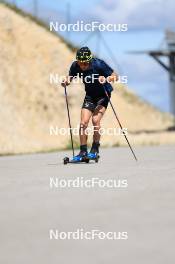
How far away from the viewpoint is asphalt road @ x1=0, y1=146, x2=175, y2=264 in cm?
525

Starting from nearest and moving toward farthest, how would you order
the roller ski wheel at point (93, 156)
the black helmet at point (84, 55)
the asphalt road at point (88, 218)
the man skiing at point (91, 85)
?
the asphalt road at point (88, 218)
the black helmet at point (84, 55)
the man skiing at point (91, 85)
the roller ski wheel at point (93, 156)

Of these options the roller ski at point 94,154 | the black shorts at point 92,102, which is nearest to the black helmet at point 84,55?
the black shorts at point 92,102

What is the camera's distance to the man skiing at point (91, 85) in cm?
1384

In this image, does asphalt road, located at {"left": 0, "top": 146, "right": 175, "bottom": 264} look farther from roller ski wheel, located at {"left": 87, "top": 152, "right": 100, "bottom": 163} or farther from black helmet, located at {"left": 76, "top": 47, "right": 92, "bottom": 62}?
roller ski wheel, located at {"left": 87, "top": 152, "right": 100, "bottom": 163}

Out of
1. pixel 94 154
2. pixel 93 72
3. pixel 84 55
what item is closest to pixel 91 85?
pixel 93 72

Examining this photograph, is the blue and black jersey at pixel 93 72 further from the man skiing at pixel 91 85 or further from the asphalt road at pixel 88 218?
the asphalt road at pixel 88 218

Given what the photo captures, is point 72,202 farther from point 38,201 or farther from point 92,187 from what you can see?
point 92,187

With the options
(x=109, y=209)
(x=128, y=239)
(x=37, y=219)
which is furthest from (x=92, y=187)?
(x=128, y=239)

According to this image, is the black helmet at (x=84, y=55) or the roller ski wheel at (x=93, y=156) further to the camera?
the roller ski wheel at (x=93, y=156)

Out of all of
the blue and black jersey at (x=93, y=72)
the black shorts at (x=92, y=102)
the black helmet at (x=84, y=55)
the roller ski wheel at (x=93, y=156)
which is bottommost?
the roller ski wheel at (x=93, y=156)

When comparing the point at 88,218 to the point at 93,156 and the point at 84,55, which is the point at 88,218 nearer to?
the point at 84,55

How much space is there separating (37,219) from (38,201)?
1.42 m

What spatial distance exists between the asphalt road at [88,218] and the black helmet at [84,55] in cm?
267

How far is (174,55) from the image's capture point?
166ft
